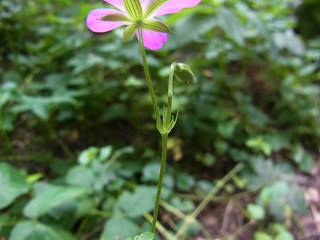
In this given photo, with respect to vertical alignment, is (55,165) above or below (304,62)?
below

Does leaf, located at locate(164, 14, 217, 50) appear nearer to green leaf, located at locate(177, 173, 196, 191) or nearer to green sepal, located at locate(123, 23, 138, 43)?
green leaf, located at locate(177, 173, 196, 191)

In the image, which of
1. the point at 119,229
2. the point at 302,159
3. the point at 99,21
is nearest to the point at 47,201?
the point at 119,229

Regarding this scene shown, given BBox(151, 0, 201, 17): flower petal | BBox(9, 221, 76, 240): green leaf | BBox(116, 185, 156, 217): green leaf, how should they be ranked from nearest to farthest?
BBox(151, 0, 201, 17): flower petal, BBox(9, 221, 76, 240): green leaf, BBox(116, 185, 156, 217): green leaf

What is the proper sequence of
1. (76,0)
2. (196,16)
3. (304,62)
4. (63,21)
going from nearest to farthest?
(196,16)
(63,21)
(304,62)
(76,0)

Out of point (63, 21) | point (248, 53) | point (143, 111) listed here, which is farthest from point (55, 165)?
point (248, 53)

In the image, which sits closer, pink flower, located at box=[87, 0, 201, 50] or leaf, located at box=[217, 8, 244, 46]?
pink flower, located at box=[87, 0, 201, 50]

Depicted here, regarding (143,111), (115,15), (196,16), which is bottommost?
(115,15)

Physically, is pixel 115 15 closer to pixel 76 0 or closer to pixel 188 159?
pixel 188 159

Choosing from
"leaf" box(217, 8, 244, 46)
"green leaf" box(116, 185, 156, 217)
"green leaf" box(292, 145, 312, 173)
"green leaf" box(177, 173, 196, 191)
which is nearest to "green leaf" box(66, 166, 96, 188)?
"green leaf" box(116, 185, 156, 217)
